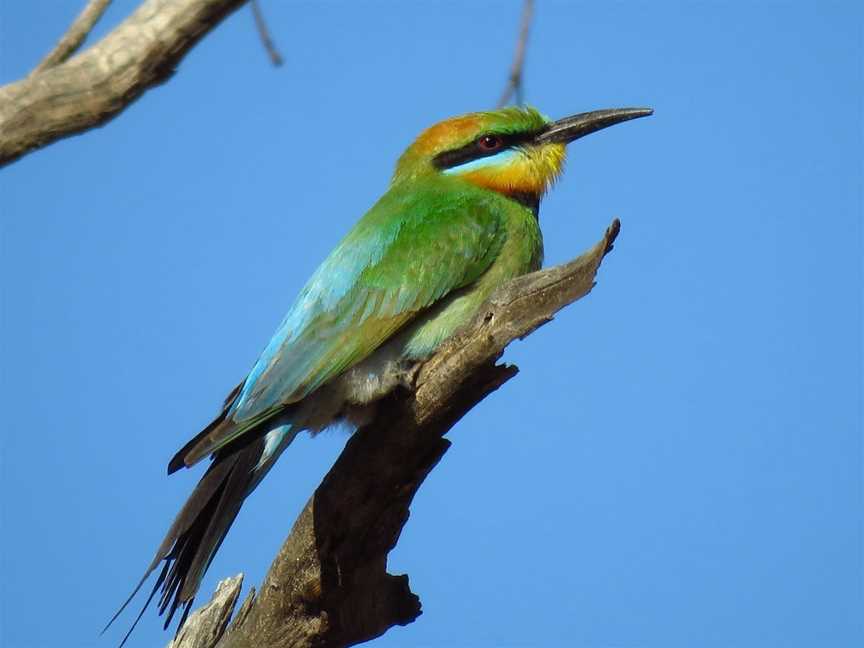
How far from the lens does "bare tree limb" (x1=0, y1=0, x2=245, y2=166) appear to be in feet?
8.23

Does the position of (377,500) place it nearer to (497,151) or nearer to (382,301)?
(382,301)

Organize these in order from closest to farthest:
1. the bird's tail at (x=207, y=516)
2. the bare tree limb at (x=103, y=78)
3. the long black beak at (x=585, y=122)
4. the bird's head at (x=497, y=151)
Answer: the bare tree limb at (x=103, y=78) < the bird's tail at (x=207, y=516) < the bird's head at (x=497, y=151) < the long black beak at (x=585, y=122)

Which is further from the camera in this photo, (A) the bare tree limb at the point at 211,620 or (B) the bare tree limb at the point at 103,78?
(A) the bare tree limb at the point at 211,620

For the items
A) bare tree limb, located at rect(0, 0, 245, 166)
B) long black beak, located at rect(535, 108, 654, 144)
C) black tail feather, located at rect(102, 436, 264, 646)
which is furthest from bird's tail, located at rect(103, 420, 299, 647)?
long black beak, located at rect(535, 108, 654, 144)

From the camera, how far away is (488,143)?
14.5ft

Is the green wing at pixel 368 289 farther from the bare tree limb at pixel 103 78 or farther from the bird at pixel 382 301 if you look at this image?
the bare tree limb at pixel 103 78

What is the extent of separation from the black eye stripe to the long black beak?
0.57 ft

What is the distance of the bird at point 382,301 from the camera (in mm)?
3469

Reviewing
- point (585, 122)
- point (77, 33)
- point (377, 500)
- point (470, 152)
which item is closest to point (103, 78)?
point (77, 33)

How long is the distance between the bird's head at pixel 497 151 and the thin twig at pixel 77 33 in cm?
182

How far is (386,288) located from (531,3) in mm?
1092

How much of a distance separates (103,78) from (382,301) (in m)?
1.43

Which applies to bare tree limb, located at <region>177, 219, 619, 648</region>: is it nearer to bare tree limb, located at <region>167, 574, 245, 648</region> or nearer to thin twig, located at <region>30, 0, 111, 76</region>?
bare tree limb, located at <region>167, 574, 245, 648</region>

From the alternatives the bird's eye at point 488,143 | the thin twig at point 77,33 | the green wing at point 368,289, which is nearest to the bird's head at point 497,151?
the bird's eye at point 488,143
